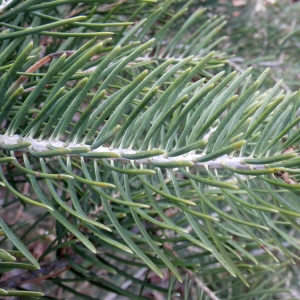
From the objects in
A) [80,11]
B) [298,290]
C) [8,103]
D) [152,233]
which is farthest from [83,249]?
[298,290]

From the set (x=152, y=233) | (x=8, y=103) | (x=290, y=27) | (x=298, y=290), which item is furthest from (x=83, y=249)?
(x=290, y=27)

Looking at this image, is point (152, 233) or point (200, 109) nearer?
point (200, 109)

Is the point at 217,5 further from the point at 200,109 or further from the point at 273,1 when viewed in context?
the point at 200,109

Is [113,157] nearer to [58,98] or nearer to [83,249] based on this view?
[58,98]

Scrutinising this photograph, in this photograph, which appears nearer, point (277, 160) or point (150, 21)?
point (277, 160)

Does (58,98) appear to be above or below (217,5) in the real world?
below

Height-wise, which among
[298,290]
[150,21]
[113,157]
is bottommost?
[298,290]

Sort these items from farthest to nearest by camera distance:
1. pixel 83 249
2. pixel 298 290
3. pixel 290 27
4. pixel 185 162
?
pixel 290 27, pixel 298 290, pixel 83 249, pixel 185 162

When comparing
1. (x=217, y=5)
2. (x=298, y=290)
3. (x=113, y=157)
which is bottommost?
(x=298, y=290)

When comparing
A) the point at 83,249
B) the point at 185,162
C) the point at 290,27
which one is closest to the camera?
the point at 185,162
